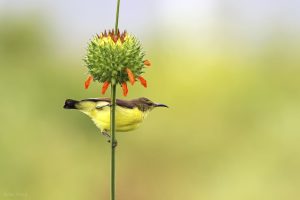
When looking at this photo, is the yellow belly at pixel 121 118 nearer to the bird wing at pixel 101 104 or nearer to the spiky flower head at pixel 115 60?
the bird wing at pixel 101 104

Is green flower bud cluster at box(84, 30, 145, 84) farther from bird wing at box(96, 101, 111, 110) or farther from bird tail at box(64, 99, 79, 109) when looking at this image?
bird wing at box(96, 101, 111, 110)

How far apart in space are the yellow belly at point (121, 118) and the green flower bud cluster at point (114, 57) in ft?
2.85

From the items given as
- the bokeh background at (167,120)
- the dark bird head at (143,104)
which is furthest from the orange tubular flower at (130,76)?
the bokeh background at (167,120)

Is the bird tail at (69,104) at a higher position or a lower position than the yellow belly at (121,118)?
higher

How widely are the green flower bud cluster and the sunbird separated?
0.50 metres

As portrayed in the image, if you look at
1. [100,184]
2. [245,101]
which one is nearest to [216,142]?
[245,101]

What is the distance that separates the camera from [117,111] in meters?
3.99

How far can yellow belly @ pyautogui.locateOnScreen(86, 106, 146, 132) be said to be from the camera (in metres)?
3.65

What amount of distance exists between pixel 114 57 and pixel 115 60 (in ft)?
0.06

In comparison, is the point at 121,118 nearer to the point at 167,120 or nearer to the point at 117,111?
the point at 117,111

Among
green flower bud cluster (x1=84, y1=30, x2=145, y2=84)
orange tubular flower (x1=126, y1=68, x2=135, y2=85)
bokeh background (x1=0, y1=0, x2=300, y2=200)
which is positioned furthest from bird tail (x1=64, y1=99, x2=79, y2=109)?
bokeh background (x1=0, y1=0, x2=300, y2=200)

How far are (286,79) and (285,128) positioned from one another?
195 centimetres

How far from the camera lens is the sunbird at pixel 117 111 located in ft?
11.8

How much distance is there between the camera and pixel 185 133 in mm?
11484
